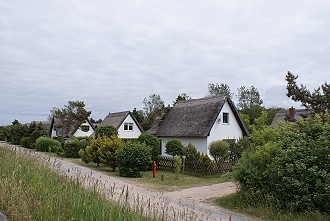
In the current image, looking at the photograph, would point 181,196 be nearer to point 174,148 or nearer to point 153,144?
point 153,144

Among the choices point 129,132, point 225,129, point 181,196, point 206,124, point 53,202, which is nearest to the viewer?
point 53,202

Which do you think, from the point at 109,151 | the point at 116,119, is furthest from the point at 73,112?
the point at 109,151

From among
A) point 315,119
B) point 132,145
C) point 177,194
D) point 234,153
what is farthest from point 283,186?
point 234,153

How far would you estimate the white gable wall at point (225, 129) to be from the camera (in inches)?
1144

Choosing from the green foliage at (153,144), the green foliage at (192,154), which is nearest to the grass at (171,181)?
the green foliage at (192,154)

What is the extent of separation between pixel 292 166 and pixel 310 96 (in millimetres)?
6402

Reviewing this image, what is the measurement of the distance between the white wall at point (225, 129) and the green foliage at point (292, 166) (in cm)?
1713

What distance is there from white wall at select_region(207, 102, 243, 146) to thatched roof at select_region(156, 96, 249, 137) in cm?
38

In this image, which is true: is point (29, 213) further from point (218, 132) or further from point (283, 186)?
point (218, 132)

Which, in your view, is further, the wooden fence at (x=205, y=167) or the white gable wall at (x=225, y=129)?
the white gable wall at (x=225, y=129)

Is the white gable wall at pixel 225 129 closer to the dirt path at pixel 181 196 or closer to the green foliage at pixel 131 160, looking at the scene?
the green foliage at pixel 131 160

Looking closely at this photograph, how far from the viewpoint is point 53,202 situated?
4.93 meters

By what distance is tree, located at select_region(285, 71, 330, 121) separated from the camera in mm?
14344

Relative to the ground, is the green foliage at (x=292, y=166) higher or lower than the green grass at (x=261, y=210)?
higher
